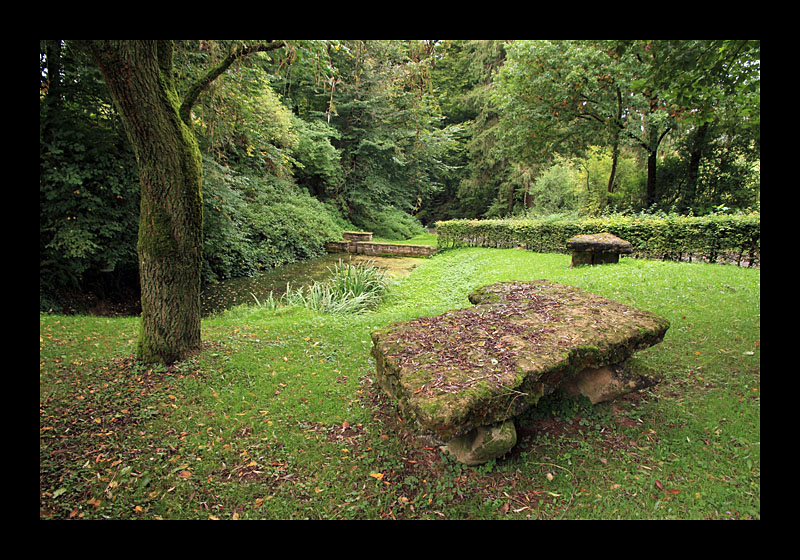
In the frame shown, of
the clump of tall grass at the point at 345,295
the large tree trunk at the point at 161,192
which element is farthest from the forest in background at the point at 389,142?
the clump of tall grass at the point at 345,295

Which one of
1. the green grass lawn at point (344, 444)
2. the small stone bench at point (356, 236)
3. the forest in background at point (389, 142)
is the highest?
the forest in background at point (389, 142)

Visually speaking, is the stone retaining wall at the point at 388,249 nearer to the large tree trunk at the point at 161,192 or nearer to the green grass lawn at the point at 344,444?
the green grass lawn at the point at 344,444

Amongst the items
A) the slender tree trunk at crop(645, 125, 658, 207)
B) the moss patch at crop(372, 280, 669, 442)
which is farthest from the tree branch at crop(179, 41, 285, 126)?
the slender tree trunk at crop(645, 125, 658, 207)

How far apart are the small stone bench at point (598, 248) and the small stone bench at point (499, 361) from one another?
5097mm

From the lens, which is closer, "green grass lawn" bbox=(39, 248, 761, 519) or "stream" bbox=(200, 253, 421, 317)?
"green grass lawn" bbox=(39, 248, 761, 519)

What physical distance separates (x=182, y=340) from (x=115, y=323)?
97.4 inches

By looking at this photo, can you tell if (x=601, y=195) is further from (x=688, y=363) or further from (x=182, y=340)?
(x=182, y=340)

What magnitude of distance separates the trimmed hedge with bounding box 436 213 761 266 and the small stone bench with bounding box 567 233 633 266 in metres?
1.15

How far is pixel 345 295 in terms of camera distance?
7848 millimetres

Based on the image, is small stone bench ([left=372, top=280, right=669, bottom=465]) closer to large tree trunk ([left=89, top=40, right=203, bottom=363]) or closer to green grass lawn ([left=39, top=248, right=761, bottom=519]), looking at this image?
green grass lawn ([left=39, top=248, right=761, bottom=519])

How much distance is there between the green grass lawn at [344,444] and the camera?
7.78ft

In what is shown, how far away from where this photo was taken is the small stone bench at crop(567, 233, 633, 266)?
8.52m
